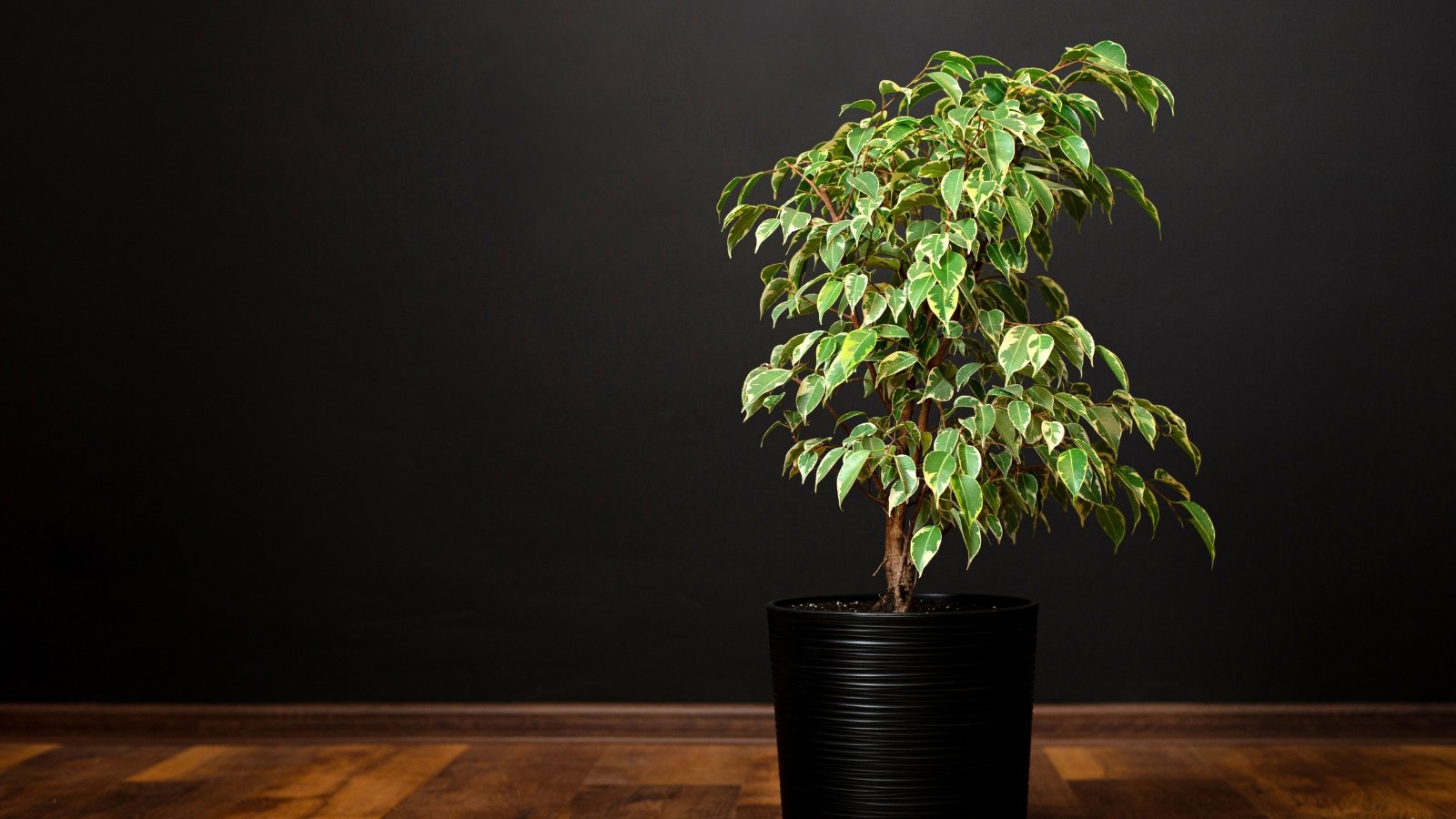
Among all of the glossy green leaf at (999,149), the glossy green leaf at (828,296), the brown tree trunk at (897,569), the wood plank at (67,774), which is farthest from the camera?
the wood plank at (67,774)

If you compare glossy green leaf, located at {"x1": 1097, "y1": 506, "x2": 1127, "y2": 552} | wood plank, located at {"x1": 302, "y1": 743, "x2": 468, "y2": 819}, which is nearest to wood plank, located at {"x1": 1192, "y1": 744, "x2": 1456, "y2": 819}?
glossy green leaf, located at {"x1": 1097, "y1": 506, "x2": 1127, "y2": 552}

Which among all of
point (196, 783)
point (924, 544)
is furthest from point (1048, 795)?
point (196, 783)

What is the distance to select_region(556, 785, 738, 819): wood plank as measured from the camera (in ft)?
6.22

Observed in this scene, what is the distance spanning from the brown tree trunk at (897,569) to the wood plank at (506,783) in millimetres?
654

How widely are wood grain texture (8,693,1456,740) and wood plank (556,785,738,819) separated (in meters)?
0.35

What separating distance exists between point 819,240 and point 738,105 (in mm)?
919

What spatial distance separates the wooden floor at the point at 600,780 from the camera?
6.30ft

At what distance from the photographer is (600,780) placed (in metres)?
2.13

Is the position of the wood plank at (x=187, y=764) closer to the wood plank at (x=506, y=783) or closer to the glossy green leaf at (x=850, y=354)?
the wood plank at (x=506, y=783)

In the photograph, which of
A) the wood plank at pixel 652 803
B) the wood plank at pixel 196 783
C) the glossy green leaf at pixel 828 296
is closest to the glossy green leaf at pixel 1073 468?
the glossy green leaf at pixel 828 296

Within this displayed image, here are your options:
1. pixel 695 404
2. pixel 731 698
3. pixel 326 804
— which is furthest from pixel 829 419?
pixel 326 804

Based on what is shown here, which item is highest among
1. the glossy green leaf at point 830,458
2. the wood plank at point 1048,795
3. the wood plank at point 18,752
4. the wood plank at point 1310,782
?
the glossy green leaf at point 830,458

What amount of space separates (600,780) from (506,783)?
0.16m

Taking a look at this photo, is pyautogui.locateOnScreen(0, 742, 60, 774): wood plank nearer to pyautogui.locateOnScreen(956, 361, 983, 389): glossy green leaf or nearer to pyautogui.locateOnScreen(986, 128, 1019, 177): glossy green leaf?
pyautogui.locateOnScreen(956, 361, 983, 389): glossy green leaf
